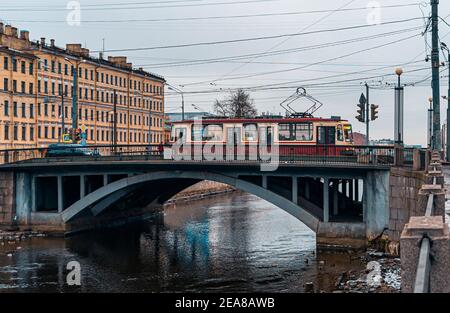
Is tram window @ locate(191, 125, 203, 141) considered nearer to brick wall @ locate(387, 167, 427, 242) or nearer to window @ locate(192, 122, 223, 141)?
window @ locate(192, 122, 223, 141)

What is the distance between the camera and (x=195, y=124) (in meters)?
44.6

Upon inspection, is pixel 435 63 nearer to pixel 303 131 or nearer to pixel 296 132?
pixel 303 131

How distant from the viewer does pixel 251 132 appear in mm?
43344

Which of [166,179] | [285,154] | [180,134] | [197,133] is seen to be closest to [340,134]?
[285,154]

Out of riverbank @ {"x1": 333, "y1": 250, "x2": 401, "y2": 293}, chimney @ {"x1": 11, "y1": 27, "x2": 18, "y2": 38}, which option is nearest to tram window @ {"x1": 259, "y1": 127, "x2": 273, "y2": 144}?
riverbank @ {"x1": 333, "y1": 250, "x2": 401, "y2": 293}

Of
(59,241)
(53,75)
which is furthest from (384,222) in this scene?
(53,75)

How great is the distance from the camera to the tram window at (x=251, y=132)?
→ 43.2 meters

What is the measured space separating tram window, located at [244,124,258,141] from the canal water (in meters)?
6.90

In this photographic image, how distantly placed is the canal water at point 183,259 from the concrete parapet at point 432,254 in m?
21.3

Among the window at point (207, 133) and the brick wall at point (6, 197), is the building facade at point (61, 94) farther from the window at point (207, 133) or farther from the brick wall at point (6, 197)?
the window at point (207, 133)

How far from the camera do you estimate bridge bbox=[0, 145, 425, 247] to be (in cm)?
3669

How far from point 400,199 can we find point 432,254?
1068 inches

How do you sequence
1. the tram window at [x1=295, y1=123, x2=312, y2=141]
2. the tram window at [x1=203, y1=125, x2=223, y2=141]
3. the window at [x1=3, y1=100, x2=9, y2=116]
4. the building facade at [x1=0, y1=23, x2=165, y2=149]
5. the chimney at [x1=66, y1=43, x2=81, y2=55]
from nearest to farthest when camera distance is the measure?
the tram window at [x1=295, y1=123, x2=312, y2=141] < the tram window at [x1=203, y1=125, x2=223, y2=141] < the window at [x1=3, y1=100, x2=9, y2=116] < the building facade at [x1=0, y1=23, x2=165, y2=149] < the chimney at [x1=66, y1=43, x2=81, y2=55]

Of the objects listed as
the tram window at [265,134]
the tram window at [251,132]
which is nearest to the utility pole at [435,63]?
the tram window at [265,134]
